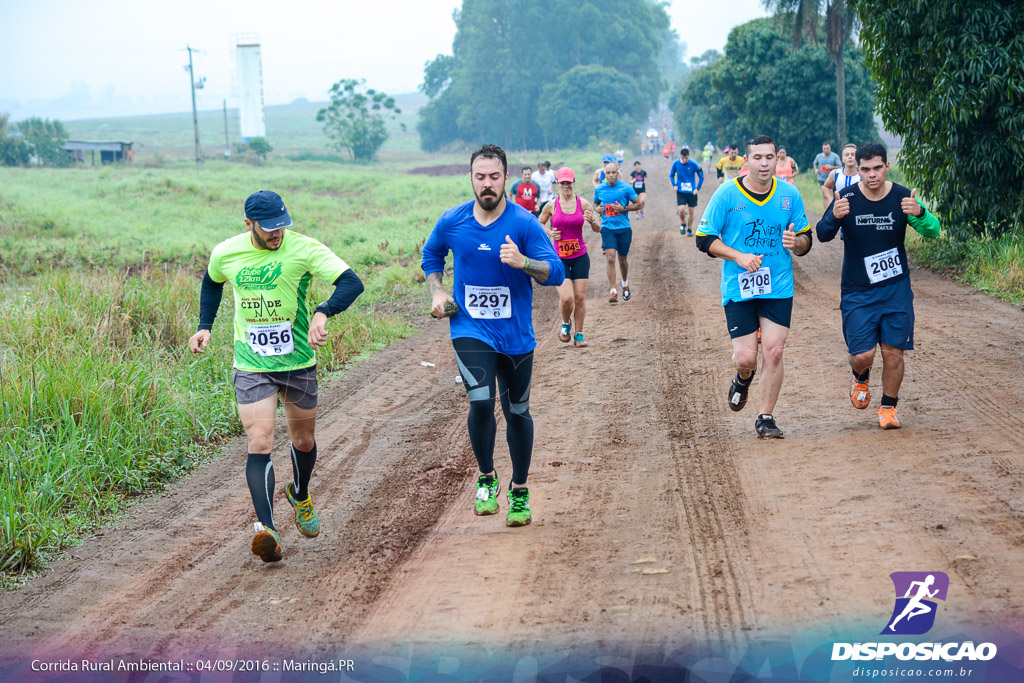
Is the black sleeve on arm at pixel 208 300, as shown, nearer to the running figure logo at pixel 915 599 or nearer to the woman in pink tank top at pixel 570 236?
the running figure logo at pixel 915 599

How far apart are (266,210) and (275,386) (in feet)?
3.43

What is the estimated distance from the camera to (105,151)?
265ft

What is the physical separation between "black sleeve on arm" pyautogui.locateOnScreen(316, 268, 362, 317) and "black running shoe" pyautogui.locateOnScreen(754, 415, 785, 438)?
3.57 metres

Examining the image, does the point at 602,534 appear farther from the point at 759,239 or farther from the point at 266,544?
the point at 759,239

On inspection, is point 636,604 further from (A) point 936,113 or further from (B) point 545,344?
(A) point 936,113

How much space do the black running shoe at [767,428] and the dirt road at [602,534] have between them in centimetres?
15

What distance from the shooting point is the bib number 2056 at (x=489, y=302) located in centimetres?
561

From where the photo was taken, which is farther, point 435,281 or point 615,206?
point 615,206

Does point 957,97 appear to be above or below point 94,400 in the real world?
above

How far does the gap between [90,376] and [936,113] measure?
42.5 ft

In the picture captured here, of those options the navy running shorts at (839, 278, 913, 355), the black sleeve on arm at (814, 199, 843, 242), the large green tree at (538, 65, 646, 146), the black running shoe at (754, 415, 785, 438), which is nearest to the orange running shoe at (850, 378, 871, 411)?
the navy running shorts at (839, 278, 913, 355)

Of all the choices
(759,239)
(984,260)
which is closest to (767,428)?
(759,239)

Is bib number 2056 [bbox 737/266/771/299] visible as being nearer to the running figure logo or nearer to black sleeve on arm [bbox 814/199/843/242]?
black sleeve on arm [bbox 814/199/843/242]

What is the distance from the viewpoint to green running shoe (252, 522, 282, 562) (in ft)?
17.1
